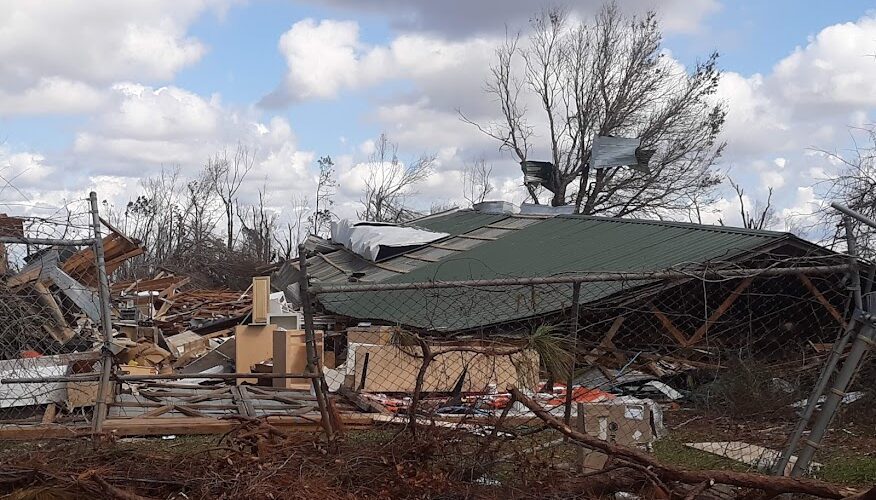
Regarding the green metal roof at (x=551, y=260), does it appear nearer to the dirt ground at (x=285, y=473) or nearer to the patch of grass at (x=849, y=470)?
the patch of grass at (x=849, y=470)

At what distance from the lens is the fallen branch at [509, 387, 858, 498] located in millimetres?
4480

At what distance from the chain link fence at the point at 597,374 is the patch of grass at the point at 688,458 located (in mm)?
26

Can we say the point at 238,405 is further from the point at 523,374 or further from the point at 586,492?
the point at 586,492

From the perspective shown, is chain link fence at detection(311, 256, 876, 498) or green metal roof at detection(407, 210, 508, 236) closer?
chain link fence at detection(311, 256, 876, 498)

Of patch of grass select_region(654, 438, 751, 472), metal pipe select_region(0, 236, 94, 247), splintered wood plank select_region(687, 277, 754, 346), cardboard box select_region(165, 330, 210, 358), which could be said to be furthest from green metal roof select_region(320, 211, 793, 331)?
metal pipe select_region(0, 236, 94, 247)

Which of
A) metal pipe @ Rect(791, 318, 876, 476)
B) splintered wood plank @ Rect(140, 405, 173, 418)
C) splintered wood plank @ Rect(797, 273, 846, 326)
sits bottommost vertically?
splintered wood plank @ Rect(140, 405, 173, 418)

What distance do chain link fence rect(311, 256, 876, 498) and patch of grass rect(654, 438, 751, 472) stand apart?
3 centimetres

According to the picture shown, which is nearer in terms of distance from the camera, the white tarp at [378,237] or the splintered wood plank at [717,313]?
the splintered wood plank at [717,313]

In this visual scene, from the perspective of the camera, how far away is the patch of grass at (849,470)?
692 centimetres

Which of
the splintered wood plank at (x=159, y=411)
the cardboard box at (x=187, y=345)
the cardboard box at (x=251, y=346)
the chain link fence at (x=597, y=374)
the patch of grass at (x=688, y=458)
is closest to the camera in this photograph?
the chain link fence at (x=597, y=374)

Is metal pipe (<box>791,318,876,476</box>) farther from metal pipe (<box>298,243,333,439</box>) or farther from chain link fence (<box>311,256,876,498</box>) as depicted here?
metal pipe (<box>298,243,333,439</box>)

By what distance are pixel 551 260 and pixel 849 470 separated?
289 inches

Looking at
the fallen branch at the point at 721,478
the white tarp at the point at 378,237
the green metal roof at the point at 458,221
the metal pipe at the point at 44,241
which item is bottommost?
the fallen branch at the point at 721,478

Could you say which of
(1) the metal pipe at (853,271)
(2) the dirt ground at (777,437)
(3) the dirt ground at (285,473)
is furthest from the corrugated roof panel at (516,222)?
(1) the metal pipe at (853,271)
